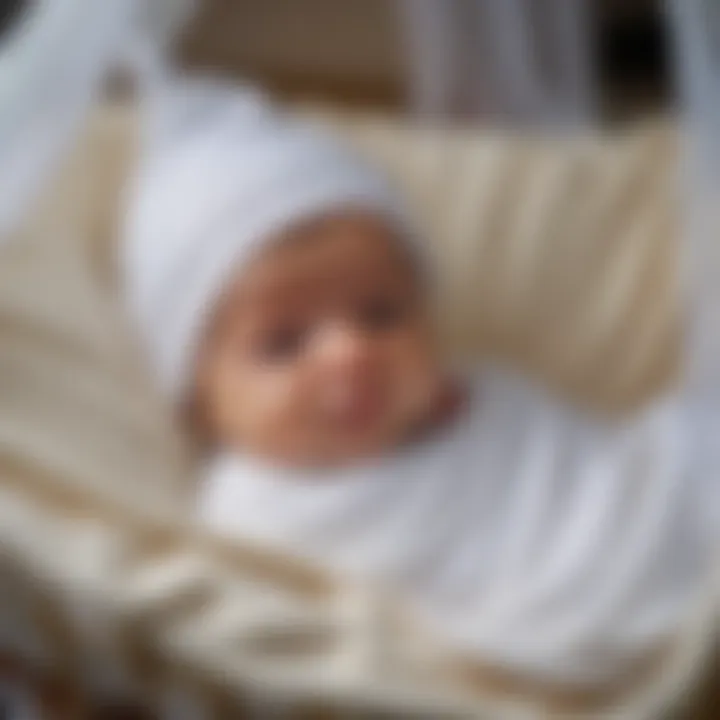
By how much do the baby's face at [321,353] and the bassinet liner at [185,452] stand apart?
64mm

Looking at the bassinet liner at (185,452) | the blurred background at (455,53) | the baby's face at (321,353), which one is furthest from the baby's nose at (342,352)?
the blurred background at (455,53)

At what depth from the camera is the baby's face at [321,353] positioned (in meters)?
0.98

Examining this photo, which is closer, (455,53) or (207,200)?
(207,200)

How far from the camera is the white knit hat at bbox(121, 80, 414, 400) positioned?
1.03 m

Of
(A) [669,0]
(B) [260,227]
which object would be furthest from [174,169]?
(A) [669,0]

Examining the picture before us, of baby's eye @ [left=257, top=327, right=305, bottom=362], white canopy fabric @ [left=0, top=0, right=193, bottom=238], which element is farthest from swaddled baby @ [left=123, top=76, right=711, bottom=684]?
white canopy fabric @ [left=0, top=0, right=193, bottom=238]

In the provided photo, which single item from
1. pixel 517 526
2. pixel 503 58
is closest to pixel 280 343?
pixel 517 526

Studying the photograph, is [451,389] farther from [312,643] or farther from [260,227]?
[312,643]

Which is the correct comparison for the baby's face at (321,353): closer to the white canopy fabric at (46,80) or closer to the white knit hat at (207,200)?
the white knit hat at (207,200)

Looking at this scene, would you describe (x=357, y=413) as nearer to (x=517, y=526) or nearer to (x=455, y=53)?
(x=517, y=526)

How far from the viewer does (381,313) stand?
1.04m

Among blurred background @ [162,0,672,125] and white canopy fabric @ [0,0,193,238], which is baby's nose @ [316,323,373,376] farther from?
blurred background @ [162,0,672,125]

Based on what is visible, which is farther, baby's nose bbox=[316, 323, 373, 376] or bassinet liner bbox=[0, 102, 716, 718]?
baby's nose bbox=[316, 323, 373, 376]

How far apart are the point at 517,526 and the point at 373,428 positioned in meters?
0.11
